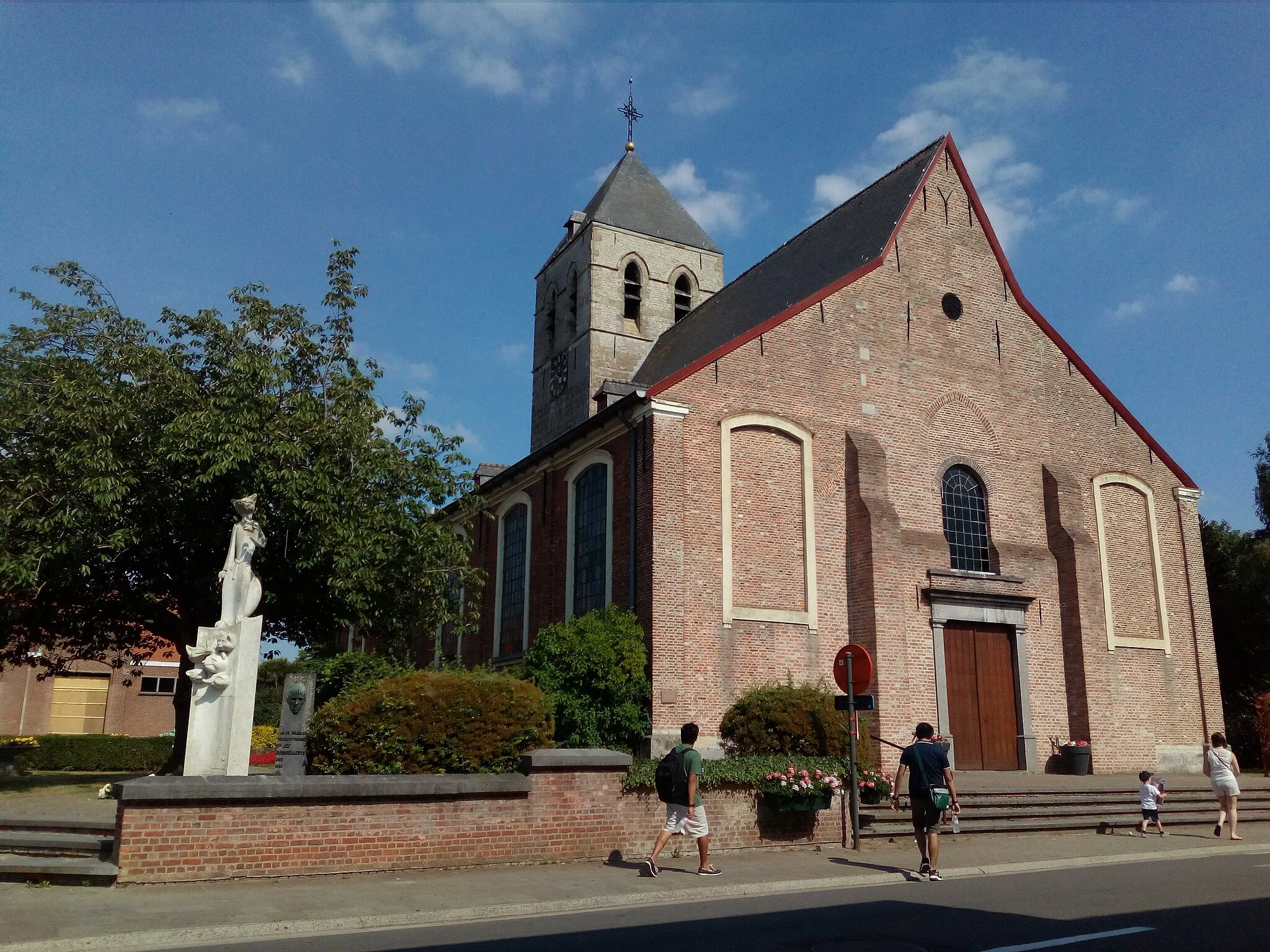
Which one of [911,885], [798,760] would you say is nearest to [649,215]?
[798,760]

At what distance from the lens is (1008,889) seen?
9.66m

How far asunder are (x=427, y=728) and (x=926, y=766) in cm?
556

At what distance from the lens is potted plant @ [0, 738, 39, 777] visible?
2590 centimetres

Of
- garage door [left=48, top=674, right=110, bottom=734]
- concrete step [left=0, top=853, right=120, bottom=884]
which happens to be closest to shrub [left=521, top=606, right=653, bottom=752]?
concrete step [left=0, top=853, right=120, bottom=884]

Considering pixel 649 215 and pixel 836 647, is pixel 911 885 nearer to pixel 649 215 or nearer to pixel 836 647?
pixel 836 647

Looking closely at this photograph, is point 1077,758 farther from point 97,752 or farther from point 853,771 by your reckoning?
point 97,752

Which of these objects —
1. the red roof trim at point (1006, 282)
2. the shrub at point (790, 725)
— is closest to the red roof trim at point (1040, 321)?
the red roof trim at point (1006, 282)

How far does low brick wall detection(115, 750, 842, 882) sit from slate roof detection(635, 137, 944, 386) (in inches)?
392

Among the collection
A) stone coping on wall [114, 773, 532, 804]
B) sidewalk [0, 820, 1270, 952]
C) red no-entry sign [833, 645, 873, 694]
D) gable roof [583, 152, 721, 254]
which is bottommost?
sidewalk [0, 820, 1270, 952]

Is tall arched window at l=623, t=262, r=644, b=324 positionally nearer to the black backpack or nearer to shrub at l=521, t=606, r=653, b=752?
shrub at l=521, t=606, r=653, b=752

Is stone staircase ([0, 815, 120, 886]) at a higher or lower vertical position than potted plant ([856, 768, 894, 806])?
lower

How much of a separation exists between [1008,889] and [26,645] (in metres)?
18.4

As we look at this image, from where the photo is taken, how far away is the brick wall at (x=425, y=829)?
9.49 metres

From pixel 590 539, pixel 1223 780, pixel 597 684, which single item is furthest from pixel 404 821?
pixel 1223 780
